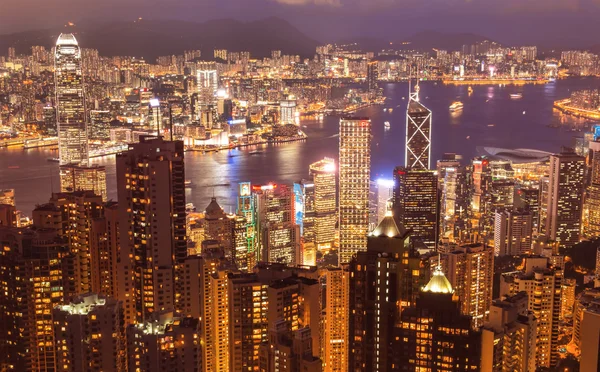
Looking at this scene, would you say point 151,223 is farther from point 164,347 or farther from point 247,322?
point 164,347

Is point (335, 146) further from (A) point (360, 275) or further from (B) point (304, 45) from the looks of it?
(A) point (360, 275)

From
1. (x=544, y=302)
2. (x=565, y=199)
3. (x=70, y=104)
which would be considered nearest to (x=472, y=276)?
(x=544, y=302)

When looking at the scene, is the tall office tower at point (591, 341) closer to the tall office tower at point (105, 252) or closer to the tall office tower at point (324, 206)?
the tall office tower at point (105, 252)

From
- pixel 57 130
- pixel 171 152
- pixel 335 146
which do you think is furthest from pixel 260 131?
pixel 171 152

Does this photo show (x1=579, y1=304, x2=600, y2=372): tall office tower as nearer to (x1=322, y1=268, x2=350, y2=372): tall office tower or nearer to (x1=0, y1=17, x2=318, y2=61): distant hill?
(x1=322, y1=268, x2=350, y2=372): tall office tower

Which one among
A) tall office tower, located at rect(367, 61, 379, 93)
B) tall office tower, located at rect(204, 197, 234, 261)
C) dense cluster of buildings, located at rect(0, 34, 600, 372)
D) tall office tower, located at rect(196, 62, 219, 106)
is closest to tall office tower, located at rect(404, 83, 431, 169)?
dense cluster of buildings, located at rect(0, 34, 600, 372)

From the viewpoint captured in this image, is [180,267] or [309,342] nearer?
[309,342]
